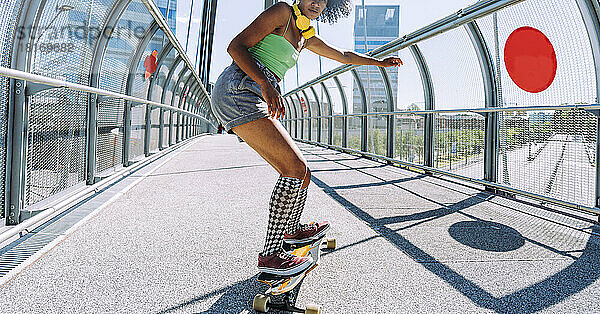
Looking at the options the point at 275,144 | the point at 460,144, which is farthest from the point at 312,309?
the point at 460,144

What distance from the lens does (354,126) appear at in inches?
411

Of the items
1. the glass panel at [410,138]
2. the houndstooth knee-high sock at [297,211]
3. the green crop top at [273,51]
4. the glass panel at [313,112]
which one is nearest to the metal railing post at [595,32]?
the houndstooth knee-high sock at [297,211]

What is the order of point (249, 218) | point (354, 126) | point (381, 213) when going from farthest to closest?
point (354, 126) < point (381, 213) < point (249, 218)

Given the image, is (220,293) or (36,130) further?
(36,130)

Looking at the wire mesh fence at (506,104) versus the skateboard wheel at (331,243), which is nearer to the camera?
the skateboard wheel at (331,243)

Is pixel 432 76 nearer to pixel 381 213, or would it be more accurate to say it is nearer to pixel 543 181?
pixel 543 181

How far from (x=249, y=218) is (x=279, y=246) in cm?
157

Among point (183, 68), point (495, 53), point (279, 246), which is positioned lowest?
point (279, 246)

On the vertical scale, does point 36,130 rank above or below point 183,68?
below

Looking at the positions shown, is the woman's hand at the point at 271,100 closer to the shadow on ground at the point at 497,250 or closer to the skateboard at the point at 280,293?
the skateboard at the point at 280,293

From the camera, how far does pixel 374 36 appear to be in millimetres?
12008

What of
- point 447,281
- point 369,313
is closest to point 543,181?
point 447,281

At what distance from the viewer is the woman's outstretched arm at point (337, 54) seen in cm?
245

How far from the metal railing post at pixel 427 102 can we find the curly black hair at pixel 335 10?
14.5 feet
